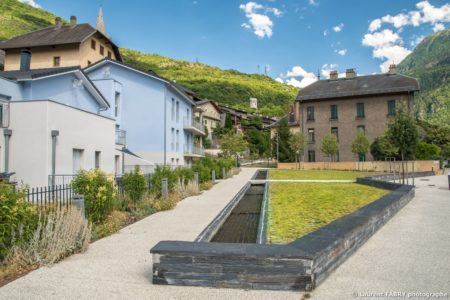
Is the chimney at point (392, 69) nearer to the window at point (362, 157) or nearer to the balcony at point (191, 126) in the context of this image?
the window at point (362, 157)

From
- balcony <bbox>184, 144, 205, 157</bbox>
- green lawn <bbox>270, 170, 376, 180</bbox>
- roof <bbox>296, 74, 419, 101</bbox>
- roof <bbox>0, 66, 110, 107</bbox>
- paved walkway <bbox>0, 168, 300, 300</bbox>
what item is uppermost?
roof <bbox>296, 74, 419, 101</bbox>

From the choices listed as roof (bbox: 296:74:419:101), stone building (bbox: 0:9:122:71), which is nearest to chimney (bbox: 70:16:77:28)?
stone building (bbox: 0:9:122:71)

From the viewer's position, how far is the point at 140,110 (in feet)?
98.4

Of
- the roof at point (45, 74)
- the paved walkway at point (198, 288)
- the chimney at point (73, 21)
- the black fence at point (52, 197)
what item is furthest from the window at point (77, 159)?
the chimney at point (73, 21)

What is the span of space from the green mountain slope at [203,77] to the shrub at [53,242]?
8197cm

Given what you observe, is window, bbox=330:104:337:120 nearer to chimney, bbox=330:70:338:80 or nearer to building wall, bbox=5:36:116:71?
chimney, bbox=330:70:338:80

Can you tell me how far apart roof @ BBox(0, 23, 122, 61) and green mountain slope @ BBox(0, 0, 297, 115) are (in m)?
38.4

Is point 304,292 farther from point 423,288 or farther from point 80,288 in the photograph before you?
point 80,288

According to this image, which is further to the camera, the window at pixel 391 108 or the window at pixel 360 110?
the window at pixel 360 110

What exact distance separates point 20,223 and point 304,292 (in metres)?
4.62

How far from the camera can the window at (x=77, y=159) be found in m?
15.4

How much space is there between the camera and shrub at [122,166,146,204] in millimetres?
12602

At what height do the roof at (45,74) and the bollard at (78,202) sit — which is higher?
the roof at (45,74)

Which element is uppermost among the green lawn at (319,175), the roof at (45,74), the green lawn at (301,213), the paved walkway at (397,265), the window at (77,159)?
the roof at (45,74)
